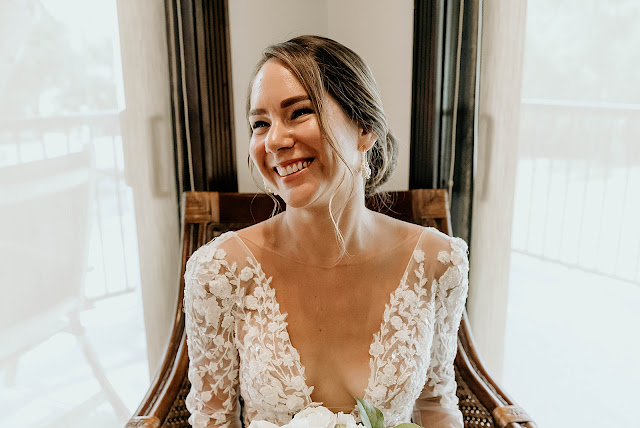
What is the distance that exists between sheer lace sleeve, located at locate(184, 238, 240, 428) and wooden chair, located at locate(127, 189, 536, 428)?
0.41 ft

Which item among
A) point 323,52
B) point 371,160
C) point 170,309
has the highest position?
point 323,52

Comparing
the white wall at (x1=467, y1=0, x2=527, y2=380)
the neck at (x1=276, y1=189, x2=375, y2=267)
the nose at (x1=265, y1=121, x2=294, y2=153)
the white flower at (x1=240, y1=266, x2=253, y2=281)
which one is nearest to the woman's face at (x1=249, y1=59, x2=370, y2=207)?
the nose at (x1=265, y1=121, x2=294, y2=153)

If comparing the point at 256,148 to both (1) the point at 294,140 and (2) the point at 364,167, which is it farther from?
(2) the point at 364,167

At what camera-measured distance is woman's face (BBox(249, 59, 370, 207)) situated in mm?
1158

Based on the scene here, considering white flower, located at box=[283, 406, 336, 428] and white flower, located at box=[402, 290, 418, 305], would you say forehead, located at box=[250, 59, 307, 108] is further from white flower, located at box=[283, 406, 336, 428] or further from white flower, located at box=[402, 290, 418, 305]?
white flower, located at box=[283, 406, 336, 428]

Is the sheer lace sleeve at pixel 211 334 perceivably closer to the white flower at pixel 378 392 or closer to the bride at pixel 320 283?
the bride at pixel 320 283

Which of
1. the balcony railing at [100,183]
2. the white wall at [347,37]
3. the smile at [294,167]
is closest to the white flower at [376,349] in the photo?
the smile at [294,167]

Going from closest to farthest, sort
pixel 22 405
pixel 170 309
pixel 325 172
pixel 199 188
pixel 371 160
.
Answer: pixel 325 172 < pixel 371 160 < pixel 22 405 < pixel 199 188 < pixel 170 309

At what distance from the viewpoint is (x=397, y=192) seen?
1.73m

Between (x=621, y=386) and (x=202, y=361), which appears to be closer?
(x=202, y=361)

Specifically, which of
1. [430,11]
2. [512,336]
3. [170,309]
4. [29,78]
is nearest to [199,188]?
[170,309]

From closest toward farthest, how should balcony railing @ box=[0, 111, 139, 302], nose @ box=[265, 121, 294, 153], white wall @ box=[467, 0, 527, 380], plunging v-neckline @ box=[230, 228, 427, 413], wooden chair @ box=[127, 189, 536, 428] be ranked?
1. nose @ box=[265, 121, 294, 153]
2. plunging v-neckline @ box=[230, 228, 427, 413]
3. wooden chair @ box=[127, 189, 536, 428]
4. balcony railing @ box=[0, 111, 139, 302]
5. white wall @ box=[467, 0, 527, 380]

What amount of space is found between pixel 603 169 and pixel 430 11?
69 centimetres

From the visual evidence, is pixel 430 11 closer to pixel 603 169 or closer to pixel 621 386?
pixel 603 169
